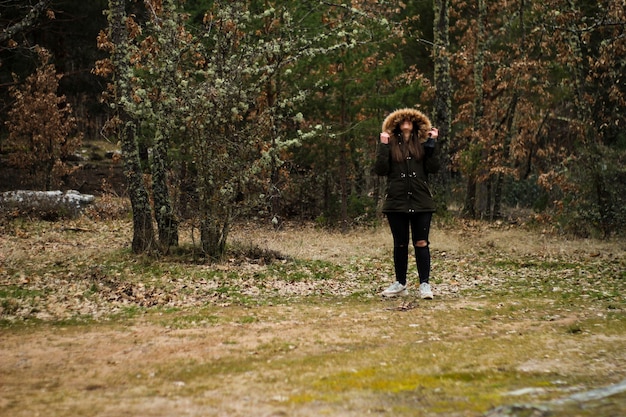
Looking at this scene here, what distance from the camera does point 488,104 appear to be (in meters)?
24.0

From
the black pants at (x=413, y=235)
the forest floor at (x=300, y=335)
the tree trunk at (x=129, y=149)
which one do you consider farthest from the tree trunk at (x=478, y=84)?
the black pants at (x=413, y=235)

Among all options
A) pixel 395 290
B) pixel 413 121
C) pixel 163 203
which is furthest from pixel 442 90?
pixel 395 290

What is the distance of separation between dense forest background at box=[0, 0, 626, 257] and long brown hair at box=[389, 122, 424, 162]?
7.70 ft

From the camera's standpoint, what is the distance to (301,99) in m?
10.6

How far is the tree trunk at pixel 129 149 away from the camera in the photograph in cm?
1089

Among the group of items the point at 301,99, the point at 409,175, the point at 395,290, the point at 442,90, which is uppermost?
the point at 442,90

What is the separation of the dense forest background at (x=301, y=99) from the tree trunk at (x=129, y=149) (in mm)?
27

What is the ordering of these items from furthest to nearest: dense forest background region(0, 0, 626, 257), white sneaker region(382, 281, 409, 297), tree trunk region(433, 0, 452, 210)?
tree trunk region(433, 0, 452, 210) < dense forest background region(0, 0, 626, 257) < white sneaker region(382, 281, 409, 297)

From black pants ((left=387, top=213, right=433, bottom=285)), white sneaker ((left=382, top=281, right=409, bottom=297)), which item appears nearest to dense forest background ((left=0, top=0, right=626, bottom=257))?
black pants ((left=387, top=213, right=433, bottom=285))

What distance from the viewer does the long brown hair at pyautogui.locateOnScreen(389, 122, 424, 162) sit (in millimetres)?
7953

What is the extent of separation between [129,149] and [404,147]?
208 inches

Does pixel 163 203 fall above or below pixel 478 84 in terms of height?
below

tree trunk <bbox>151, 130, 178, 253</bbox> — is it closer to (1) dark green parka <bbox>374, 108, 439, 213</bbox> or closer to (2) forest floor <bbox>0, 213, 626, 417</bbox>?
(2) forest floor <bbox>0, 213, 626, 417</bbox>

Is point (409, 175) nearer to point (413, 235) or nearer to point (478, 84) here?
point (413, 235)
